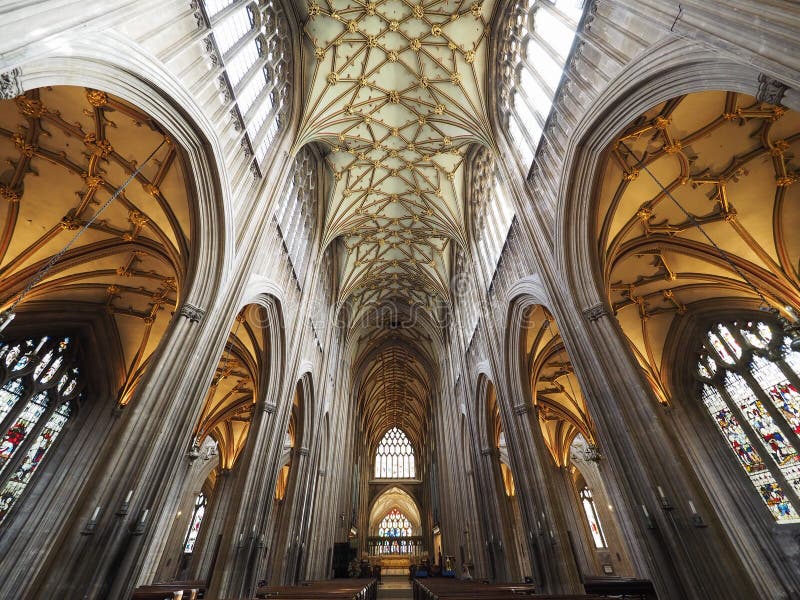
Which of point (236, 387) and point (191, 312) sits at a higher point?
point (236, 387)

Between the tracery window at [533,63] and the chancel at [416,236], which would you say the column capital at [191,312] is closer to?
the chancel at [416,236]

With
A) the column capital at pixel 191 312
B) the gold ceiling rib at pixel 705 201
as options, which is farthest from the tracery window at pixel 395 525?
the column capital at pixel 191 312

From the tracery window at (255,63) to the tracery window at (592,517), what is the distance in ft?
80.1

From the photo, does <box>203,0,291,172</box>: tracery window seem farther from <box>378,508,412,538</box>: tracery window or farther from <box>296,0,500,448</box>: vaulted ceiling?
<box>378,508,412,538</box>: tracery window

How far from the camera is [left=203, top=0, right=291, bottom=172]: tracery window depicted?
780 centimetres

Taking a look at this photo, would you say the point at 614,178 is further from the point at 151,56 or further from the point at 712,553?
the point at 151,56

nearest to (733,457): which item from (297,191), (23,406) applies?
(297,191)

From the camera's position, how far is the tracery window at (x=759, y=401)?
9.58 meters

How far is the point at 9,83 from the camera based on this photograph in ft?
10.8

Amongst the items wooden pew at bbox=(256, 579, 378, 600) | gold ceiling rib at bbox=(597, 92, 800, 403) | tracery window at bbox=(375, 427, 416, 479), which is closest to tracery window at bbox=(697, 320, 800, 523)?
gold ceiling rib at bbox=(597, 92, 800, 403)

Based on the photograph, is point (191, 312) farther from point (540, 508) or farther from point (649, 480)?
point (540, 508)

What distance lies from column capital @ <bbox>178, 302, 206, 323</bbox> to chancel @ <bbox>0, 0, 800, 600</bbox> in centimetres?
3

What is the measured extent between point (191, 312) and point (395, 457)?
120 ft

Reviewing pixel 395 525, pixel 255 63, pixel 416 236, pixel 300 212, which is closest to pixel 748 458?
pixel 416 236
